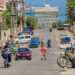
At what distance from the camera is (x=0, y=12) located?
93.9 m

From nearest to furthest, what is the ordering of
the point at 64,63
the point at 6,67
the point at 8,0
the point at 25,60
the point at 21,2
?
1. the point at 64,63
2. the point at 6,67
3. the point at 25,60
4. the point at 8,0
5. the point at 21,2

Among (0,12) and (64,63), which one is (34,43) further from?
(64,63)

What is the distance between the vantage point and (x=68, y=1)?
4990 inches

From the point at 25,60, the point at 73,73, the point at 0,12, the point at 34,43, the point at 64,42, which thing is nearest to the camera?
the point at 73,73

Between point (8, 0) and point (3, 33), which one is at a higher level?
point (8, 0)

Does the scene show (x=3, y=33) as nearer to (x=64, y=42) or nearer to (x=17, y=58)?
(x=64, y=42)

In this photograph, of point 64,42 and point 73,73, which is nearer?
point 73,73

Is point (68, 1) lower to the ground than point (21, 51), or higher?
higher

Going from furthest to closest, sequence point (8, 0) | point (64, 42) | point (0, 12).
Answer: point (8, 0) < point (0, 12) < point (64, 42)

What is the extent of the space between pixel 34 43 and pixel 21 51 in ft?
80.0

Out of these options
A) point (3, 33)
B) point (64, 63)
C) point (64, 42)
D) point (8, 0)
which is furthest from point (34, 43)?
point (8, 0)

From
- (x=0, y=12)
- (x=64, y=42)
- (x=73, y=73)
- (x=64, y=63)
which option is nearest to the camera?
(x=73, y=73)

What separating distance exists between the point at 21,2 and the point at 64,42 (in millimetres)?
85841

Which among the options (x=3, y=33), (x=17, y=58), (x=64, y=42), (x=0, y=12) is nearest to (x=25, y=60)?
(x=17, y=58)
